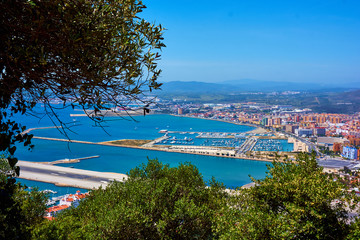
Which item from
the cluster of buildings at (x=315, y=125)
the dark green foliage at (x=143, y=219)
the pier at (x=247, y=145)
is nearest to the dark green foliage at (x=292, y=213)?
the dark green foliage at (x=143, y=219)

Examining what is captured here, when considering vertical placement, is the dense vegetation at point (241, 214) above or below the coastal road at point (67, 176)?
above

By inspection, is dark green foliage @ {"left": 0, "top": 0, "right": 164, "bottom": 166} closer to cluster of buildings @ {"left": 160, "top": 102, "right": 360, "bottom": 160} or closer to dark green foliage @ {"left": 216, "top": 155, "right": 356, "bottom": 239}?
dark green foliage @ {"left": 216, "top": 155, "right": 356, "bottom": 239}

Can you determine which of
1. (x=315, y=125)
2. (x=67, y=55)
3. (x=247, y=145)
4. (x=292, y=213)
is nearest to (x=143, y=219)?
(x=292, y=213)

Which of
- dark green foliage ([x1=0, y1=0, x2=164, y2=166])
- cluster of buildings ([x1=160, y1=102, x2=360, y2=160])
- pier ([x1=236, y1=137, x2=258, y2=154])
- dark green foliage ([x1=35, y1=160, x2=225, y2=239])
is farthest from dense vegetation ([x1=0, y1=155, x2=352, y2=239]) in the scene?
cluster of buildings ([x1=160, y1=102, x2=360, y2=160])

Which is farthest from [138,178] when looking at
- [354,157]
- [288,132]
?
[288,132]

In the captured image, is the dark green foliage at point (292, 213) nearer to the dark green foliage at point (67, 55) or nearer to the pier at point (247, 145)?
the dark green foliage at point (67, 55)

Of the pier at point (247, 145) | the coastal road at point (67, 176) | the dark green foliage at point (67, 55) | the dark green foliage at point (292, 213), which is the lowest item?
the pier at point (247, 145)

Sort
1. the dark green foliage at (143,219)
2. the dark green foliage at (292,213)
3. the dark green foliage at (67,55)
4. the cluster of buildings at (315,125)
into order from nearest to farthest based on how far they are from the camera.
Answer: the dark green foliage at (67,55)
the dark green foliage at (292,213)
the dark green foliage at (143,219)
the cluster of buildings at (315,125)

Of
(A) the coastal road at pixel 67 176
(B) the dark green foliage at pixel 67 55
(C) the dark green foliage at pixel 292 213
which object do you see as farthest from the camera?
(A) the coastal road at pixel 67 176
